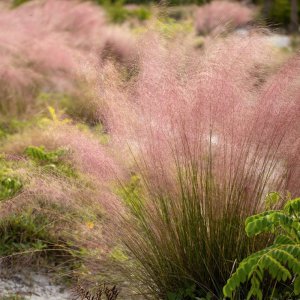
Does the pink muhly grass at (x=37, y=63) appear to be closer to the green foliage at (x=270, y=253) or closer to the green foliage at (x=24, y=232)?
the green foliage at (x=24, y=232)

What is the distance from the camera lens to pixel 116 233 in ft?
12.2

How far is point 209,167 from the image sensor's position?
3.50m

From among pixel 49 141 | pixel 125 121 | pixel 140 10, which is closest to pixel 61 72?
pixel 49 141

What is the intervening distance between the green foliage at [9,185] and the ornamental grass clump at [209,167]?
0.97 metres

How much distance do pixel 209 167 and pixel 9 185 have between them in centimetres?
136

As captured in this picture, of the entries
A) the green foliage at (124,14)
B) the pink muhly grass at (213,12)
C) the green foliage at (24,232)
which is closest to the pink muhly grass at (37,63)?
the pink muhly grass at (213,12)

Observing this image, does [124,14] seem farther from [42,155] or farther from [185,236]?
[185,236]

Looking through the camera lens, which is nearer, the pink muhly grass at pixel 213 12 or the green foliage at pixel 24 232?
the green foliage at pixel 24 232

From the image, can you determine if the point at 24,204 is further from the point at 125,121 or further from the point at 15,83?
the point at 15,83

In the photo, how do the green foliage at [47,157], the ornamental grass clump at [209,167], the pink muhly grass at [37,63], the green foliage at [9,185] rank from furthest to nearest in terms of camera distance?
1. the pink muhly grass at [37,63]
2. the green foliage at [47,157]
3. the green foliage at [9,185]
4. the ornamental grass clump at [209,167]

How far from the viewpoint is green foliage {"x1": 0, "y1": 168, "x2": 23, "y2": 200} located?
428 centimetres

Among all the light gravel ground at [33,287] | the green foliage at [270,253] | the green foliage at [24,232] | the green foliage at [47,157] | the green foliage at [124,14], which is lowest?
the green foliage at [124,14]

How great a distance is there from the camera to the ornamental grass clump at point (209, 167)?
135 inches

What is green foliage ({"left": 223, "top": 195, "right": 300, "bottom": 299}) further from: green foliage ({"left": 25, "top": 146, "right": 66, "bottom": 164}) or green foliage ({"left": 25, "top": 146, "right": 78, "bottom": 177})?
green foliage ({"left": 25, "top": 146, "right": 66, "bottom": 164})
